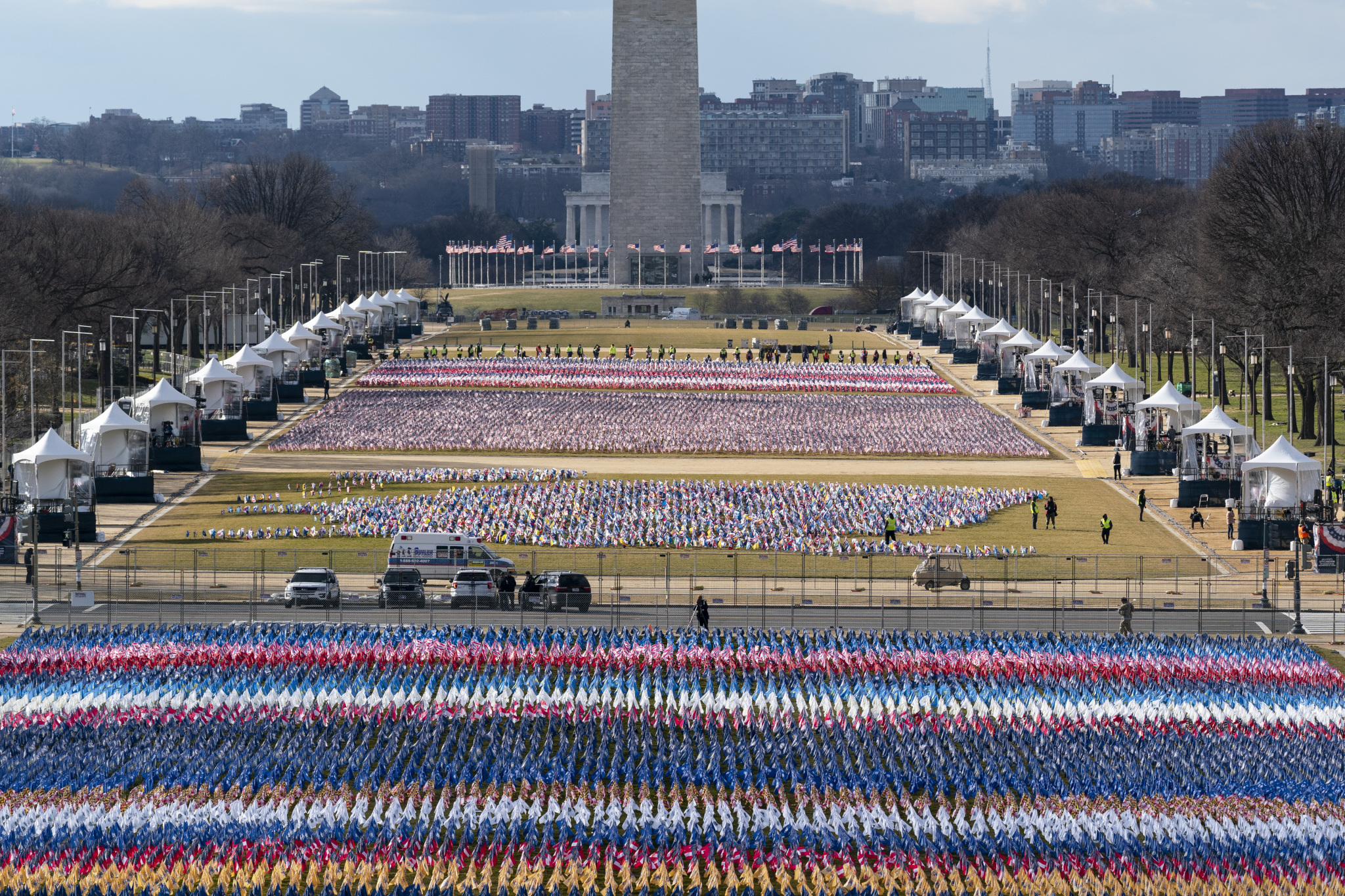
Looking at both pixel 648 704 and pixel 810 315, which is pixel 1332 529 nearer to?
pixel 648 704

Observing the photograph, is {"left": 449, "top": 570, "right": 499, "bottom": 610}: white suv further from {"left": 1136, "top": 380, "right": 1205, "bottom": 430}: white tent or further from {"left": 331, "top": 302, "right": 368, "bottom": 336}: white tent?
{"left": 331, "top": 302, "right": 368, "bottom": 336}: white tent

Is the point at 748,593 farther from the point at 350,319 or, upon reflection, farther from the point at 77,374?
the point at 350,319

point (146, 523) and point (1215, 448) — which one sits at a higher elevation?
point (1215, 448)

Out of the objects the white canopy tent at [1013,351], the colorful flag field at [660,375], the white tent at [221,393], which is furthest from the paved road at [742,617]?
the white canopy tent at [1013,351]

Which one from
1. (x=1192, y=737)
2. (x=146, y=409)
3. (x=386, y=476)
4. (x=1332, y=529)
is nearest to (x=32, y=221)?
(x=146, y=409)

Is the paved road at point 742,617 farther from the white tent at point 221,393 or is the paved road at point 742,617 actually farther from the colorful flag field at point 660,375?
the colorful flag field at point 660,375

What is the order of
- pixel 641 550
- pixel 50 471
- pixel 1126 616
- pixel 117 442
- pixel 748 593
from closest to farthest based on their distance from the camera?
pixel 1126 616 → pixel 748 593 → pixel 641 550 → pixel 50 471 → pixel 117 442

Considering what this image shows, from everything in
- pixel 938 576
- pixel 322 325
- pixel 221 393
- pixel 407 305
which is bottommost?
pixel 938 576

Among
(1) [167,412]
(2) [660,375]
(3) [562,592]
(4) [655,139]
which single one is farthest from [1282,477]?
(4) [655,139]
